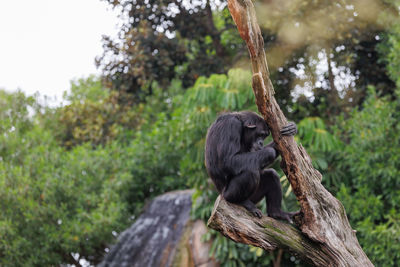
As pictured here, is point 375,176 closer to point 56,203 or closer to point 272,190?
point 272,190

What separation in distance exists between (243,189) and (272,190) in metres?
0.51

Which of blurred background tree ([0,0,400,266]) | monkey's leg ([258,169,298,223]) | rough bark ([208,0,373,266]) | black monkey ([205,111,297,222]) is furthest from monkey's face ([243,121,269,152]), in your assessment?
blurred background tree ([0,0,400,266])

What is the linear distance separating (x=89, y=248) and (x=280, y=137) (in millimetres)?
8480

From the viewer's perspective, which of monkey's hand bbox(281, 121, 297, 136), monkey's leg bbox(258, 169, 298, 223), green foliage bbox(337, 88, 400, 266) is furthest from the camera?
green foliage bbox(337, 88, 400, 266)

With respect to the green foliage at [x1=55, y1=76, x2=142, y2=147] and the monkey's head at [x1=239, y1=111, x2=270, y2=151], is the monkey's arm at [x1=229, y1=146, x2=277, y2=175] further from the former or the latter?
the green foliage at [x1=55, y1=76, x2=142, y2=147]

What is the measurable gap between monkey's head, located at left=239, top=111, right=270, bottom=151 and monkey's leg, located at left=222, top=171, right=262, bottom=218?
336 millimetres

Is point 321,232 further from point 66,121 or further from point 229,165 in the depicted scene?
point 66,121

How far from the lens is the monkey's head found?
473 centimetres

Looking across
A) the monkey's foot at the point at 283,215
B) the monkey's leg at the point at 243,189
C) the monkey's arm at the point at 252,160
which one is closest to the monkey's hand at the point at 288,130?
the monkey's arm at the point at 252,160

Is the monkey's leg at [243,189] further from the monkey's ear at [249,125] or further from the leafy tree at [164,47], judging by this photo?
the leafy tree at [164,47]

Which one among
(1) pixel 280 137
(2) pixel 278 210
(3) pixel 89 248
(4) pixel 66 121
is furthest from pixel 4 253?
(1) pixel 280 137

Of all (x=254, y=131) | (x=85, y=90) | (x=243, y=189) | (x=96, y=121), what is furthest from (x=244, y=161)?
(x=85, y=90)

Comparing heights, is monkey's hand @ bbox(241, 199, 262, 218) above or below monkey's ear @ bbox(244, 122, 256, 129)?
below

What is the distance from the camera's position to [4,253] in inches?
421
